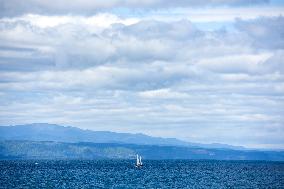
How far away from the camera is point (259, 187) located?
5901 inches

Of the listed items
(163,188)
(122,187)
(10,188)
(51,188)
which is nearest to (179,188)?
(163,188)

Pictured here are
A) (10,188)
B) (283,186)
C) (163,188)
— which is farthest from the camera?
(283,186)

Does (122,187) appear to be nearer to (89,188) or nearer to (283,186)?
(89,188)

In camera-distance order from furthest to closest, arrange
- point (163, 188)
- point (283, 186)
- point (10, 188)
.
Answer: point (283, 186) < point (163, 188) < point (10, 188)

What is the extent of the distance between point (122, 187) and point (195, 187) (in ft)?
68.2

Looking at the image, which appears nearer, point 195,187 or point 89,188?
point 89,188

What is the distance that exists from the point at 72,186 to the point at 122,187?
13.7m

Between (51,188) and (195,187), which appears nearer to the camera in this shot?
(51,188)

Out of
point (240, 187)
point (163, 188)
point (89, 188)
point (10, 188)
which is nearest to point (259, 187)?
point (240, 187)

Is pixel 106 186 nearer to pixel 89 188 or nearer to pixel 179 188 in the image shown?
pixel 89 188

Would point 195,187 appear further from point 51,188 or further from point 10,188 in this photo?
point 10,188

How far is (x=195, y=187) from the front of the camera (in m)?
149

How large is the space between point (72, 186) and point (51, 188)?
9.57m

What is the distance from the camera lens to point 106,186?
14738cm
